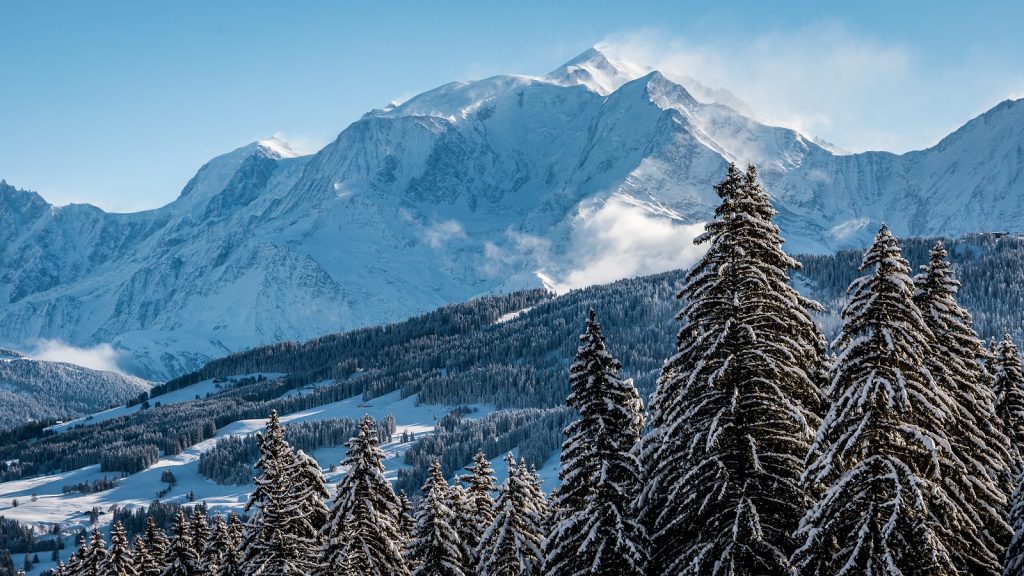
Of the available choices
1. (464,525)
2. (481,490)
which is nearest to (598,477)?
(464,525)

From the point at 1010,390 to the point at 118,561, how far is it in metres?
46.6

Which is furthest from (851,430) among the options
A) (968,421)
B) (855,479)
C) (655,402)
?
(655,402)

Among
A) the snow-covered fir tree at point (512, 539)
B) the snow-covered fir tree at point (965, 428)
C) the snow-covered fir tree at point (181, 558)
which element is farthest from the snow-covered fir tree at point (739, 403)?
the snow-covered fir tree at point (181, 558)

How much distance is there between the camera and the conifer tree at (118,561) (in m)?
50.5

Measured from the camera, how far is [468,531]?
130 feet

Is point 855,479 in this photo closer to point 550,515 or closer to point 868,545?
point 868,545

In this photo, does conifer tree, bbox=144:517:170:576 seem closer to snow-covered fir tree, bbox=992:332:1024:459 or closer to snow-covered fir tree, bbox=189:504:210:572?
snow-covered fir tree, bbox=189:504:210:572

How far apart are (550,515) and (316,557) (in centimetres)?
1195

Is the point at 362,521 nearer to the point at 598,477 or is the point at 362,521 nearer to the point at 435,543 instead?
the point at 435,543

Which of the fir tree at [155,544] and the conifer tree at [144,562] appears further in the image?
the fir tree at [155,544]

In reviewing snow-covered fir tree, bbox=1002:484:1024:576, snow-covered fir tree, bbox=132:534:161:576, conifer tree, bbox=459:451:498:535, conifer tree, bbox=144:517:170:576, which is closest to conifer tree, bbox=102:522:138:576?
snow-covered fir tree, bbox=132:534:161:576

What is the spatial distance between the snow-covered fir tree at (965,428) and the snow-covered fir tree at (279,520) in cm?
2526

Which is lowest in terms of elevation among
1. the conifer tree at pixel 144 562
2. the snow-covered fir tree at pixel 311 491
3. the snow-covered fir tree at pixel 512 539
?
the conifer tree at pixel 144 562

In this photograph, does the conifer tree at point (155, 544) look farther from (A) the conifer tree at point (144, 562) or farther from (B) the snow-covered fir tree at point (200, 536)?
(B) the snow-covered fir tree at point (200, 536)
